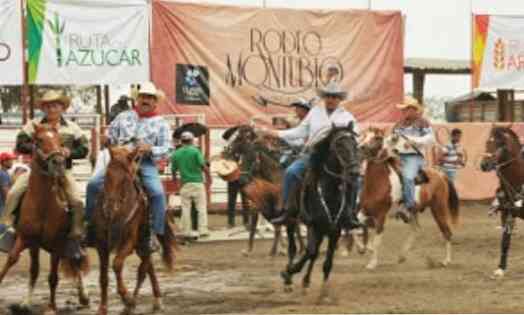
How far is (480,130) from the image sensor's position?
98.0 feet

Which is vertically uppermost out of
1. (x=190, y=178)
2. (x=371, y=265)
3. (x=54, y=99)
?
(x=54, y=99)

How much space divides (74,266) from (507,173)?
6.04 metres

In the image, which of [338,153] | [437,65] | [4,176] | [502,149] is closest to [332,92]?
[338,153]

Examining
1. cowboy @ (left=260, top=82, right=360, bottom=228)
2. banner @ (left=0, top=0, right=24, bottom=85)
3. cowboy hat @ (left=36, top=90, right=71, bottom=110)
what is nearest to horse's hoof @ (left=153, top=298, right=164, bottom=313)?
A: cowboy @ (left=260, top=82, right=360, bottom=228)

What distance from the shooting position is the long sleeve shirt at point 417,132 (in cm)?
1673

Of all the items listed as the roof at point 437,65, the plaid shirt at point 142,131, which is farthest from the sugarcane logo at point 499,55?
the plaid shirt at point 142,131

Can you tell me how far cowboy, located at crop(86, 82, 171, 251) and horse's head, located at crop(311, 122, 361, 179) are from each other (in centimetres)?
174

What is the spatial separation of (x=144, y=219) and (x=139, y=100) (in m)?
1.29

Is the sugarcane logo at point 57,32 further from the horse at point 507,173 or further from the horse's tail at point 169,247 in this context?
the horse's tail at point 169,247

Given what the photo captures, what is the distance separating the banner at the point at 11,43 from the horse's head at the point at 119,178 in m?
12.5

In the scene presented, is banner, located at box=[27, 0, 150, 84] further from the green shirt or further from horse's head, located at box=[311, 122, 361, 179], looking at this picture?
horse's head, located at box=[311, 122, 361, 179]

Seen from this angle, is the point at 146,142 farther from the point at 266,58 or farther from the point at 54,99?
the point at 266,58

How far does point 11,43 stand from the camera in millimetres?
23094

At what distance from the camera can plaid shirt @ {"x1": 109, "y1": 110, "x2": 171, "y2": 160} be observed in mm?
11781
